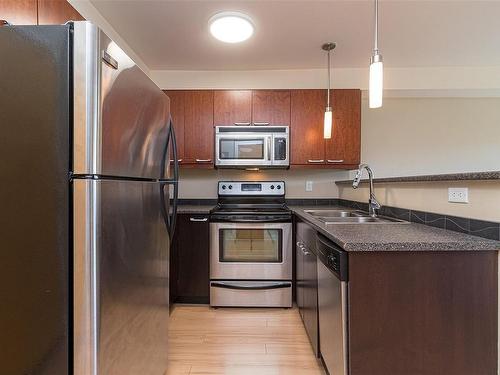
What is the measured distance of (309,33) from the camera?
2295mm

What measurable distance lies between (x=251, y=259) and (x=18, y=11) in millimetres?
2184

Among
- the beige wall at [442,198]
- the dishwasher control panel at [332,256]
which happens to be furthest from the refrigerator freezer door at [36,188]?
the beige wall at [442,198]

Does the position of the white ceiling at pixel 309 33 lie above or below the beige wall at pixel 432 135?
above

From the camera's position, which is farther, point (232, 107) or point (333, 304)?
point (232, 107)

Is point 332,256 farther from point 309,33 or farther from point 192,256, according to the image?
point 309,33

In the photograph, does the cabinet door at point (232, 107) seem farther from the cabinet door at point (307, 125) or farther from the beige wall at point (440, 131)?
the beige wall at point (440, 131)

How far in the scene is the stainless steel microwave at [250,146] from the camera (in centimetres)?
281

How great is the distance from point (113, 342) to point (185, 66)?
264 cm

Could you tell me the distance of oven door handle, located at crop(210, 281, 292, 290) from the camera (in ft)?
8.28

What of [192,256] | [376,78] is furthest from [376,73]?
[192,256]

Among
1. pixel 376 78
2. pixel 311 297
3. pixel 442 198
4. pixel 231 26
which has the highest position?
pixel 231 26

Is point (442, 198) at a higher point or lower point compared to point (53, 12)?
lower

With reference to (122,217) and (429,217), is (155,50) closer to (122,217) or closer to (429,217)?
(122,217)

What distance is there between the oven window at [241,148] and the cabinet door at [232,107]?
0.72 feet
